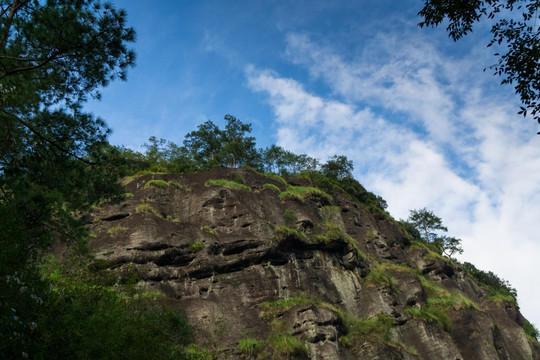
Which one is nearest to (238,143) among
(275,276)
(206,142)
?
(206,142)

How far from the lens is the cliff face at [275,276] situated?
20.6 metres

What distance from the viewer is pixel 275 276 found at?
2405 centimetres

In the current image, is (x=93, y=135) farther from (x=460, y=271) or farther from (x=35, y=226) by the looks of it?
(x=460, y=271)

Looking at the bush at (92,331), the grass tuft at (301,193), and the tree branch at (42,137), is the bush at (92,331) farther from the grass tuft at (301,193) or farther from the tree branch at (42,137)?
the grass tuft at (301,193)

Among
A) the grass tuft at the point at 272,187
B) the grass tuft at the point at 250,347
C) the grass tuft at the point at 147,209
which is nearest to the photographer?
the grass tuft at the point at 250,347

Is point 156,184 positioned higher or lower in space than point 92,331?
higher

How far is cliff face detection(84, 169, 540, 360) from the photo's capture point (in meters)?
20.6

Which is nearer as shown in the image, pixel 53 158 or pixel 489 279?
pixel 53 158

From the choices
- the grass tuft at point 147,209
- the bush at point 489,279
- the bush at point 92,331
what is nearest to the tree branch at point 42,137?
the bush at point 92,331

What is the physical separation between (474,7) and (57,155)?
11.6 m

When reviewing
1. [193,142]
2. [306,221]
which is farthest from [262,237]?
[193,142]

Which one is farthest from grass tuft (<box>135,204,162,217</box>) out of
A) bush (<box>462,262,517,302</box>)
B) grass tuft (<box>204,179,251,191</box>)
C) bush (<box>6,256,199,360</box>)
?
bush (<box>462,262,517,302</box>)

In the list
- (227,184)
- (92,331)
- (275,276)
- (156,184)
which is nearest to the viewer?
(92,331)

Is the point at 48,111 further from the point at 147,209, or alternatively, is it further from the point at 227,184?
the point at 227,184
